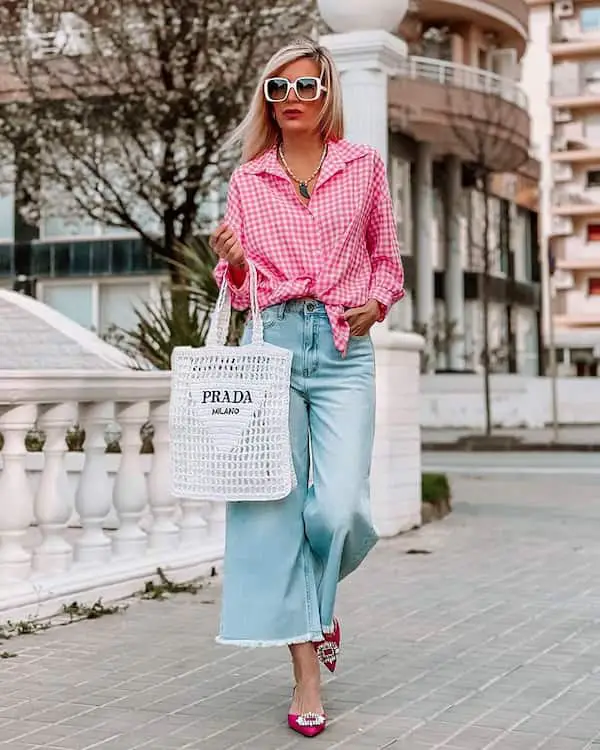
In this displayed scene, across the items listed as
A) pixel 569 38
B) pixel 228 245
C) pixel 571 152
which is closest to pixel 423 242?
pixel 571 152

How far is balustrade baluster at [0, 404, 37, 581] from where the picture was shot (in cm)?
595

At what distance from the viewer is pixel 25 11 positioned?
2125 centimetres

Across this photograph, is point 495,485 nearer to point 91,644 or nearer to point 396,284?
point 91,644

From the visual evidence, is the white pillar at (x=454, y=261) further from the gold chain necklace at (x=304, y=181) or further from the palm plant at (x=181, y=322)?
the gold chain necklace at (x=304, y=181)

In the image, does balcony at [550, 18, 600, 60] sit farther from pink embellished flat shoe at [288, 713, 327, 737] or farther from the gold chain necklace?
pink embellished flat shoe at [288, 713, 327, 737]

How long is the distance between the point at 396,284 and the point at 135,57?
16338 millimetres

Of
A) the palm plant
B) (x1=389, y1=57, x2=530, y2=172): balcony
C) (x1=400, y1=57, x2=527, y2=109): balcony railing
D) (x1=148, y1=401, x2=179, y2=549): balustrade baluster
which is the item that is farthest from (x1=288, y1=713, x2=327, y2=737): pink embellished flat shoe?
(x1=400, y1=57, x2=527, y2=109): balcony railing

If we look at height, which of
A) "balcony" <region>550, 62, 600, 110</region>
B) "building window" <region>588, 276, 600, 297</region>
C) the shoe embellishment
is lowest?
the shoe embellishment

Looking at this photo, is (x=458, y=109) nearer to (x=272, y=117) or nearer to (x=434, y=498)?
(x=434, y=498)

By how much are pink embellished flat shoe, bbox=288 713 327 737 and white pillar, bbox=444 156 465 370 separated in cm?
3529

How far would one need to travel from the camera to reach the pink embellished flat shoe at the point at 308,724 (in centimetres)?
417

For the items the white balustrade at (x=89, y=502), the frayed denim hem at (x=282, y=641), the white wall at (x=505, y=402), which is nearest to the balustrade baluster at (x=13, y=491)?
the white balustrade at (x=89, y=502)

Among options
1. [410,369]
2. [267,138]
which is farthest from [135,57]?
[267,138]

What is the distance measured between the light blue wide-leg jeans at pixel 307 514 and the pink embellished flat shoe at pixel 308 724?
22 centimetres
